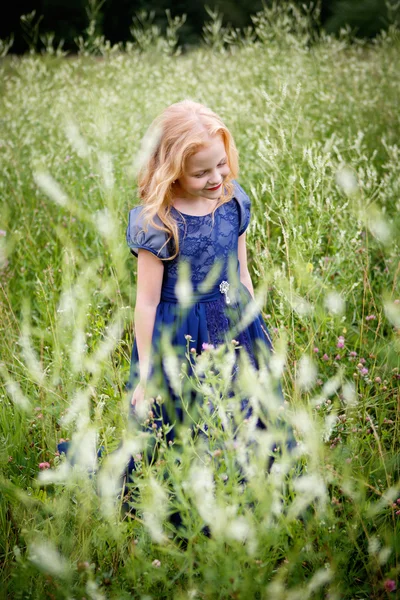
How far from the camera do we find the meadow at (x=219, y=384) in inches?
46.6

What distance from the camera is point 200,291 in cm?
186

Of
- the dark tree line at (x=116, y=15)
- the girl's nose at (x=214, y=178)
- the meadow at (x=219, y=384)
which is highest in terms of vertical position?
the girl's nose at (x=214, y=178)

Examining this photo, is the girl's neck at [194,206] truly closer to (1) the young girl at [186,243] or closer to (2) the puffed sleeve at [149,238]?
(1) the young girl at [186,243]

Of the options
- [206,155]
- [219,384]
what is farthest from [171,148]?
[219,384]

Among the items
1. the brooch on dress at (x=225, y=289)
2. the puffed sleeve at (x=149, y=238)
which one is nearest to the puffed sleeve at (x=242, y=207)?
the brooch on dress at (x=225, y=289)

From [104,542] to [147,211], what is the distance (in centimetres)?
104

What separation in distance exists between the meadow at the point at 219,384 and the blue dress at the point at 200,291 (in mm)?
103

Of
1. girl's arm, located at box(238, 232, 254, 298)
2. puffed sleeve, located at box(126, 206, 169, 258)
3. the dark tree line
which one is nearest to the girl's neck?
puffed sleeve, located at box(126, 206, 169, 258)

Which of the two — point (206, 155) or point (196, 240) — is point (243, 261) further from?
point (206, 155)

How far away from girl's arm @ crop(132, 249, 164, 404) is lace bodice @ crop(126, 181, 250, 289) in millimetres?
44

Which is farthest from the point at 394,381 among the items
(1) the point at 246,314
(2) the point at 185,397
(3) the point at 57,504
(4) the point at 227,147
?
(3) the point at 57,504

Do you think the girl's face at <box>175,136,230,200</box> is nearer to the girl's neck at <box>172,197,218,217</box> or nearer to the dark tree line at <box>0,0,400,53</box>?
the girl's neck at <box>172,197,218,217</box>

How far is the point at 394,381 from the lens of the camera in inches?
83.0

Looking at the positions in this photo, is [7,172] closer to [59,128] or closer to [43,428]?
[59,128]
